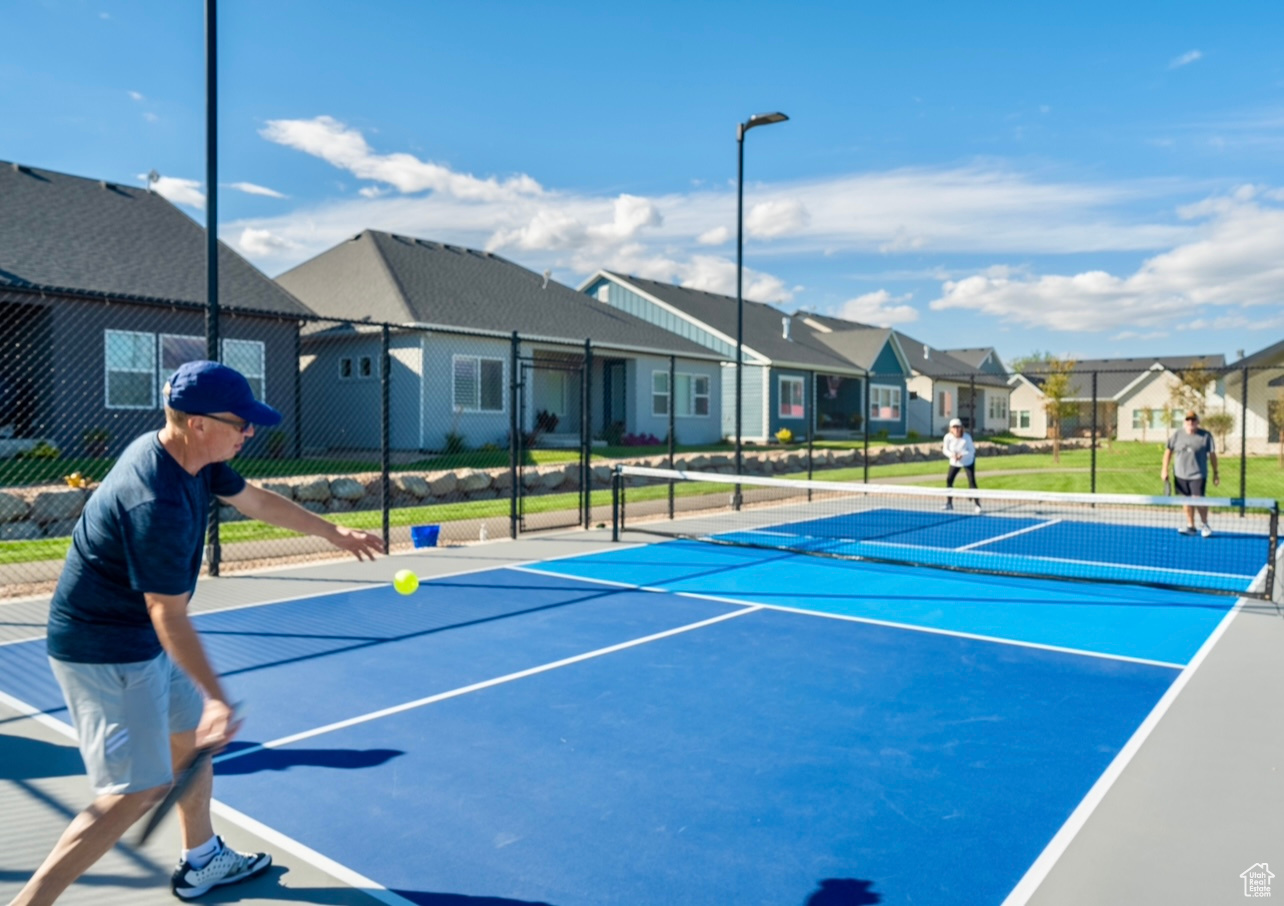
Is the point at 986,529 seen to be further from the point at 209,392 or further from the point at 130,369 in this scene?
the point at 130,369

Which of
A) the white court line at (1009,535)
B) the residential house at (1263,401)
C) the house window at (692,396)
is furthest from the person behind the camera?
the house window at (692,396)

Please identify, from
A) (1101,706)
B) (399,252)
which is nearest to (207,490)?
(1101,706)

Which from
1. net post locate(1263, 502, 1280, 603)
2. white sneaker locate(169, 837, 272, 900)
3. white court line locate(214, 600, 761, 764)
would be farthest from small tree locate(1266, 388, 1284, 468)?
white sneaker locate(169, 837, 272, 900)

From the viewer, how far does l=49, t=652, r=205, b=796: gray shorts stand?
9.51ft

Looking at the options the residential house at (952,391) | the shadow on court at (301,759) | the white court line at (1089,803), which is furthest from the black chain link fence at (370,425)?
the residential house at (952,391)

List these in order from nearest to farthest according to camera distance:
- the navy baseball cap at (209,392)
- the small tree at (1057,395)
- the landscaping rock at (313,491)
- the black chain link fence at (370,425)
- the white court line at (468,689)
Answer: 1. the navy baseball cap at (209,392)
2. the white court line at (468,689)
3. the black chain link fence at (370,425)
4. the landscaping rock at (313,491)
5. the small tree at (1057,395)

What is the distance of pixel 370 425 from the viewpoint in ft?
81.4

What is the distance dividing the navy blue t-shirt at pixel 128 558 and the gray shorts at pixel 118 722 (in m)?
0.05

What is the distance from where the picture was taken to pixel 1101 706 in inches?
228

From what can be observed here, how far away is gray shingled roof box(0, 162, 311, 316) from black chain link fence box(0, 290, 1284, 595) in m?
0.60

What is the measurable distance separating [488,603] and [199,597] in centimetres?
287

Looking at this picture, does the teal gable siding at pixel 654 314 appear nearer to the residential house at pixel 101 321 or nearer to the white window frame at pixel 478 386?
the white window frame at pixel 478 386

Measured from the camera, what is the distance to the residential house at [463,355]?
2430 cm

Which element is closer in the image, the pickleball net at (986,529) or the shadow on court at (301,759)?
the shadow on court at (301,759)
